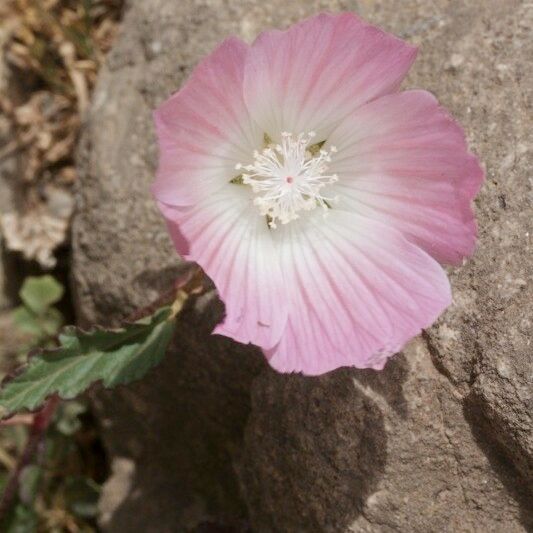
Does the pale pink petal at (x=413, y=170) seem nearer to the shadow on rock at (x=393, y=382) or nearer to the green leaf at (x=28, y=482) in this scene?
the shadow on rock at (x=393, y=382)

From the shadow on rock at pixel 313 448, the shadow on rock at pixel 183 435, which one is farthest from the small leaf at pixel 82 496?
the shadow on rock at pixel 313 448

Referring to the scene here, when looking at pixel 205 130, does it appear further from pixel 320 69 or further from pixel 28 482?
pixel 28 482

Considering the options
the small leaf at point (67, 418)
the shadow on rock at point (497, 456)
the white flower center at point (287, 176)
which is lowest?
the small leaf at point (67, 418)

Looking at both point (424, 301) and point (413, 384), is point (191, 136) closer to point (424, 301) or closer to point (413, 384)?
point (424, 301)

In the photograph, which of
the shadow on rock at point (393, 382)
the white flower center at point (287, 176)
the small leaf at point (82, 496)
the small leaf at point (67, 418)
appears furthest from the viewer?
the small leaf at point (82, 496)

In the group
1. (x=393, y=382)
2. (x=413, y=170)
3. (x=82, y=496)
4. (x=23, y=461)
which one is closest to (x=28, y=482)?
(x=23, y=461)

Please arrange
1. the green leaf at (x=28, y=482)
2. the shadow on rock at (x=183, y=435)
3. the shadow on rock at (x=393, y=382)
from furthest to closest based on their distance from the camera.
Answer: the green leaf at (x=28, y=482) → the shadow on rock at (x=183, y=435) → the shadow on rock at (x=393, y=382)

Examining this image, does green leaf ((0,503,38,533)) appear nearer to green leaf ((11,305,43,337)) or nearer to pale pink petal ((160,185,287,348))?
green leaf ((11,305,43,337))

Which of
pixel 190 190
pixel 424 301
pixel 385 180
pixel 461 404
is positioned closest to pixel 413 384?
pixel 461 404
